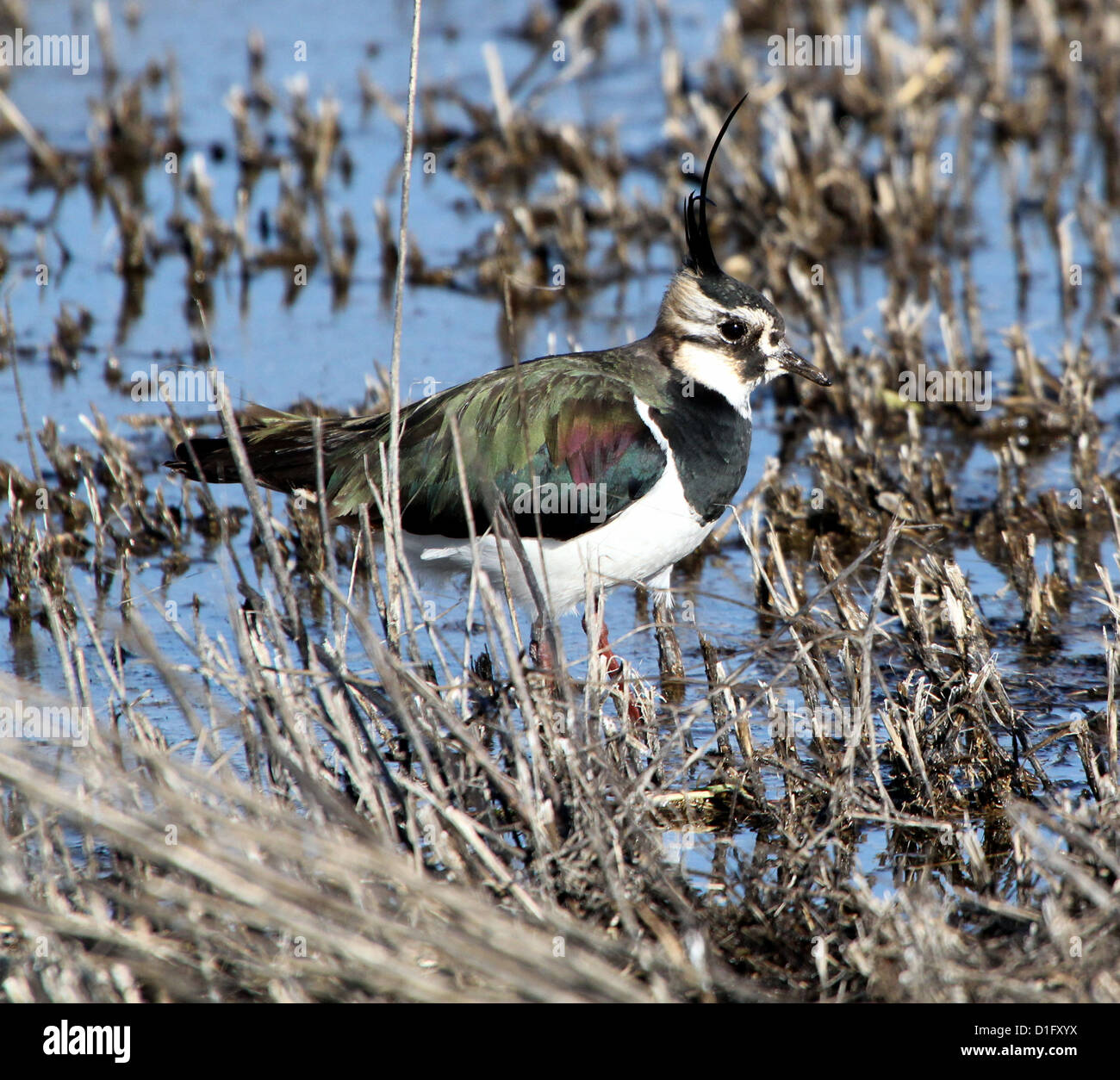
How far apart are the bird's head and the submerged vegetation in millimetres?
617

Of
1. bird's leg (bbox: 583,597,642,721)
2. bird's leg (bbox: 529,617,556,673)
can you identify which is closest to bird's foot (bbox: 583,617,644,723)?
bird's leg (bbox: 583,597,642,721)

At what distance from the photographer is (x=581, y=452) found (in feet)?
16.1

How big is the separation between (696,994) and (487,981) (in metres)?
0.44

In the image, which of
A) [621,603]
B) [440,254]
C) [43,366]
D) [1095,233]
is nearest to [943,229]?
[1095,233]

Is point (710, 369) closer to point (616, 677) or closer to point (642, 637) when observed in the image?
point (642, 637)

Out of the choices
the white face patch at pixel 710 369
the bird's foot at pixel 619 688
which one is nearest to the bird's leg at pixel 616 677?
the bird's foot at pixel 619 688

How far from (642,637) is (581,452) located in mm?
1103

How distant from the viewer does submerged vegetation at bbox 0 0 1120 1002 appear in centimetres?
323

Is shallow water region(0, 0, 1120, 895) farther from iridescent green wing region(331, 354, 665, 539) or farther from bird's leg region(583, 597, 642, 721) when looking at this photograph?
iridescent green wing region(331, 354, 665, 539)

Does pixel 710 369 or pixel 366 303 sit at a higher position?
pixel 366 303

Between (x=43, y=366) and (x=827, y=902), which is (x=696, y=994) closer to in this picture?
(x=827, y=902)

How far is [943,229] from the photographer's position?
9.27 metres

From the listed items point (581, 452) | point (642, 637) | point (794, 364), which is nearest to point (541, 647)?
point (581, 452)

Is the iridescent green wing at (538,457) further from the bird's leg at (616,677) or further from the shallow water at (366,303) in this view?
the shallow water at (366,303)
